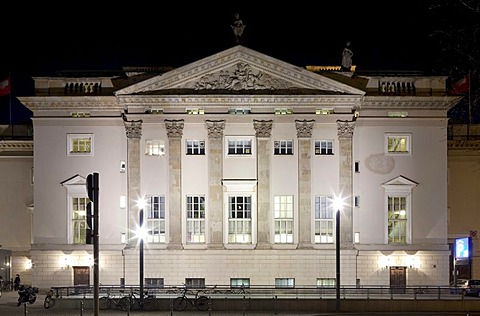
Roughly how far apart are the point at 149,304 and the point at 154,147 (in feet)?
61.2

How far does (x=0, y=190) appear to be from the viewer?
7381cm

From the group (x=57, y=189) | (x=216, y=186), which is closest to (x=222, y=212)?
(x=216, y=186)

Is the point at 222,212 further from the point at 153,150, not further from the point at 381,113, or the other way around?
the point at 381,113

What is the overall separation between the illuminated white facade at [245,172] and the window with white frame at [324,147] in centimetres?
10

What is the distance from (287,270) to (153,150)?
1343 centimetres

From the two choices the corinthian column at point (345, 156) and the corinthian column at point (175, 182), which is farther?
the corinthian column at point (345, 156)

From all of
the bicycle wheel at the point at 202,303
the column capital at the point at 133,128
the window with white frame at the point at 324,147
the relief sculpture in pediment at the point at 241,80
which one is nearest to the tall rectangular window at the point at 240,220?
the window with white frame at the point at 324,147

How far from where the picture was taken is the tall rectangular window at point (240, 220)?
65125 millimetres

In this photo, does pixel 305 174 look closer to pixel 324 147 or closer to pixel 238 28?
pixel 324 147

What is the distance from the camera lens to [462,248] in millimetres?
60344

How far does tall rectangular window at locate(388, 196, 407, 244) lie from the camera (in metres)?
66.1

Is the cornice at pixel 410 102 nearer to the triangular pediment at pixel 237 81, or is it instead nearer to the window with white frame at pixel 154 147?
the triangular pediment at pixel 237 81

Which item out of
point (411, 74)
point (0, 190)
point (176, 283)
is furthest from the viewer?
point (0, 190)

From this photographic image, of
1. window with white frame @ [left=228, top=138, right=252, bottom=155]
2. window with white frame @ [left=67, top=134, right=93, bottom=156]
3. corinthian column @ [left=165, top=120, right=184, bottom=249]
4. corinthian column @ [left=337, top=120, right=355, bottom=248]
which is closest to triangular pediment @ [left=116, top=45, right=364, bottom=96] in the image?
corinthian column @ [left=337, top=120, right=355, bottom=248]
